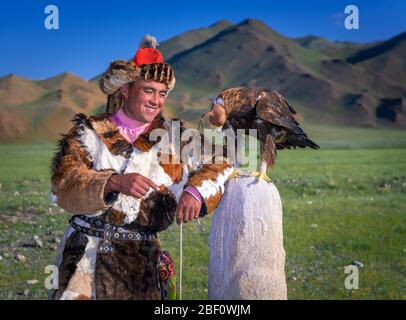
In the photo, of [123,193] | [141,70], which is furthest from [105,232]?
[141,70]

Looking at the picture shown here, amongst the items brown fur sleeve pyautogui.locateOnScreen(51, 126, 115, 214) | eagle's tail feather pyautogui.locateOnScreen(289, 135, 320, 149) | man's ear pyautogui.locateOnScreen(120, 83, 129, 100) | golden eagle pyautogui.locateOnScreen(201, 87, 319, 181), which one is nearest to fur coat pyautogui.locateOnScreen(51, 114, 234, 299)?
brown fur sleeve pyautogui.locateOnScreen(51, 126, 115, 214)

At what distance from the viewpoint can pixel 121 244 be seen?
13.4 feet

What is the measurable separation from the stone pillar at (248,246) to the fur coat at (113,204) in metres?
0.18

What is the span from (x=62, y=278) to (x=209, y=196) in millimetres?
1274

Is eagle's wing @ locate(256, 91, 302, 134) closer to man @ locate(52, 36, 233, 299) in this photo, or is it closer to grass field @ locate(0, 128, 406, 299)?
man @ locate(52, 36, 233, 299)

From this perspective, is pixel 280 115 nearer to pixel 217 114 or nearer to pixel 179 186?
pixel 217 114

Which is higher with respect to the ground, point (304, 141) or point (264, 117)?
point (264, 117)

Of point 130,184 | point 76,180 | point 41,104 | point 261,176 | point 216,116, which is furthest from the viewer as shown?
point 41,104

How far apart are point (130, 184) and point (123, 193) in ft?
0.44

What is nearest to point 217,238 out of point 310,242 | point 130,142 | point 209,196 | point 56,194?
point 209,196

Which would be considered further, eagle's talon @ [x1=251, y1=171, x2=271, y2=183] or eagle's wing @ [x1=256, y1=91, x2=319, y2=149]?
eagle's wing @ [x1=256, y1=91, x2=319, y2=149]

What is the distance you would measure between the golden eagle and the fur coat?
4.15ft

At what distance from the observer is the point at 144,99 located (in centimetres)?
421

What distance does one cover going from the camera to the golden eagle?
17.8 feet
